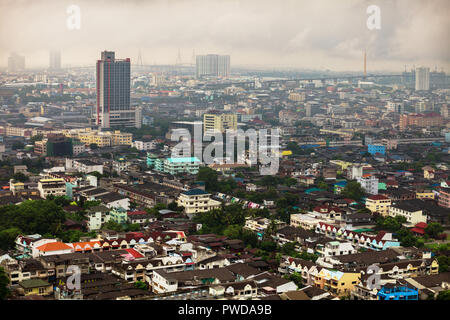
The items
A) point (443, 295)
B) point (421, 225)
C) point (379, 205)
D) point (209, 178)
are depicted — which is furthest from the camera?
point (209, 178)

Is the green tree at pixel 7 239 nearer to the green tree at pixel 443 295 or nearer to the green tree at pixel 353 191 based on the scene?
the green tree at pixel 443 295

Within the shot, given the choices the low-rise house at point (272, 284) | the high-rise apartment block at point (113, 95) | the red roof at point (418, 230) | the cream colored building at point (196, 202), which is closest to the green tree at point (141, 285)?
the low-rise house at point (272, 284)

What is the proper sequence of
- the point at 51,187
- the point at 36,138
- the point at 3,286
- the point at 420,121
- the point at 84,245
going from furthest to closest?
the point at 420,121, the point at 36,138, the point at 51,187, the point at 84,245, the point at 3,286

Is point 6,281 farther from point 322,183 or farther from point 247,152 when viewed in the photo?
point 247,152

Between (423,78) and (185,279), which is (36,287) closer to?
(185,279)

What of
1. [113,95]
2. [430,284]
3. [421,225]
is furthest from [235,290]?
[113,95]

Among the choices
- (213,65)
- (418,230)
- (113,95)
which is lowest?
(418,230)
